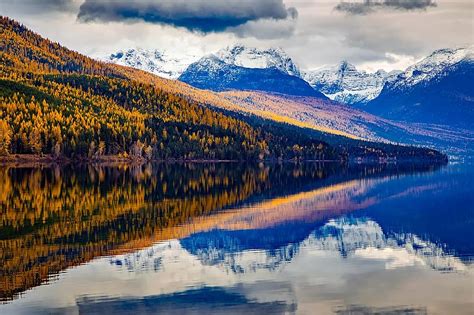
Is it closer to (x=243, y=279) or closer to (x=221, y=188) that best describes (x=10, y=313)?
(x=243, y=279)

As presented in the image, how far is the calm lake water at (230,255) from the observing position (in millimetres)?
41500

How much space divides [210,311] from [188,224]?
117ft

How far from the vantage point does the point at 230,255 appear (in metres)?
57.2

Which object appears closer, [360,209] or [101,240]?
[101,240]

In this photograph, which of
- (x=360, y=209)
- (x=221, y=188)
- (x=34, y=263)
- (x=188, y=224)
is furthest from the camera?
(x=221, y=188)

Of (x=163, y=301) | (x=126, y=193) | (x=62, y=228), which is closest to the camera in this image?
(x=163, y=301)

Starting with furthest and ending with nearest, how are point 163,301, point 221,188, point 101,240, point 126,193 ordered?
point 221,188
point 126,193
point 101,240
point 163,301

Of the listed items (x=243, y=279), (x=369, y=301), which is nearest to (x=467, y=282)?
(x=369, y=301)

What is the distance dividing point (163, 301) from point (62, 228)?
29.6 meters

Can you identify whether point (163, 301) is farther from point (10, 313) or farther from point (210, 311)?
point (10, 313)

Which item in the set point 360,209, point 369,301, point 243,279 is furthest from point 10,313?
point 360,209

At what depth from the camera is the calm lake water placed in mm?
41500

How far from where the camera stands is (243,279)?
1873 inches

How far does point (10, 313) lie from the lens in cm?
3853
